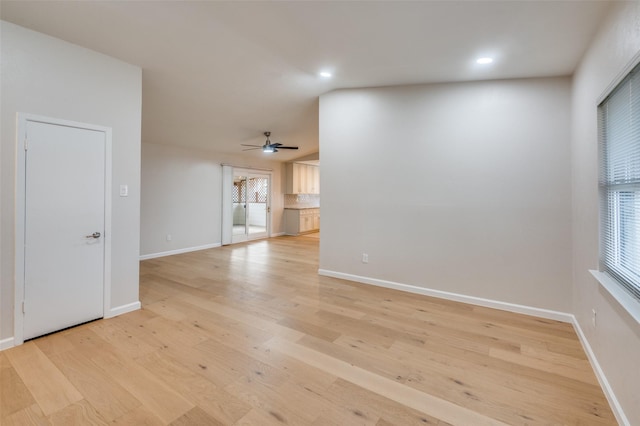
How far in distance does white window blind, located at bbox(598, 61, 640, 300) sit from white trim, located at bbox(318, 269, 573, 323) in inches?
48.7

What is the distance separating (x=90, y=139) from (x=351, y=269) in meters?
3.60

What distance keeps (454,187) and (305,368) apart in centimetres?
280

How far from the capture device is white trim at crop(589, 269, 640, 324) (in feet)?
4.78

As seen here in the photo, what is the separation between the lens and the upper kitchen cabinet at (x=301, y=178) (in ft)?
30.7

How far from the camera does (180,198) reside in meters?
6.55

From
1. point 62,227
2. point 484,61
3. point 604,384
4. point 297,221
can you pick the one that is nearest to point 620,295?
point 604,384

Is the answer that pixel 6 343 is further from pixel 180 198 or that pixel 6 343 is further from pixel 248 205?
pixel 248 205

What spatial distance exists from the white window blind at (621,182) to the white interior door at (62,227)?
436 centimetres

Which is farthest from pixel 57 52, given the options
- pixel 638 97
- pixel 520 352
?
pixel 520 352

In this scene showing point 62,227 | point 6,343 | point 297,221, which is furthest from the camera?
point 297,221

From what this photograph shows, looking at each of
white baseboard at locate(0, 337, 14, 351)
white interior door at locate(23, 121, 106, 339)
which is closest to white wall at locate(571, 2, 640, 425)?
white interior door at locate(23, 121, 106, 339)

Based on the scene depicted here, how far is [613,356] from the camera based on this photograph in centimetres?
177

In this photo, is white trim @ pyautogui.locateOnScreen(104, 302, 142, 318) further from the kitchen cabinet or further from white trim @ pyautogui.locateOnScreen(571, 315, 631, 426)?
the kitchen cabinet

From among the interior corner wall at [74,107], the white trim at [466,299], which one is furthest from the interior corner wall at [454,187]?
the interior corner wall at [74,107]
